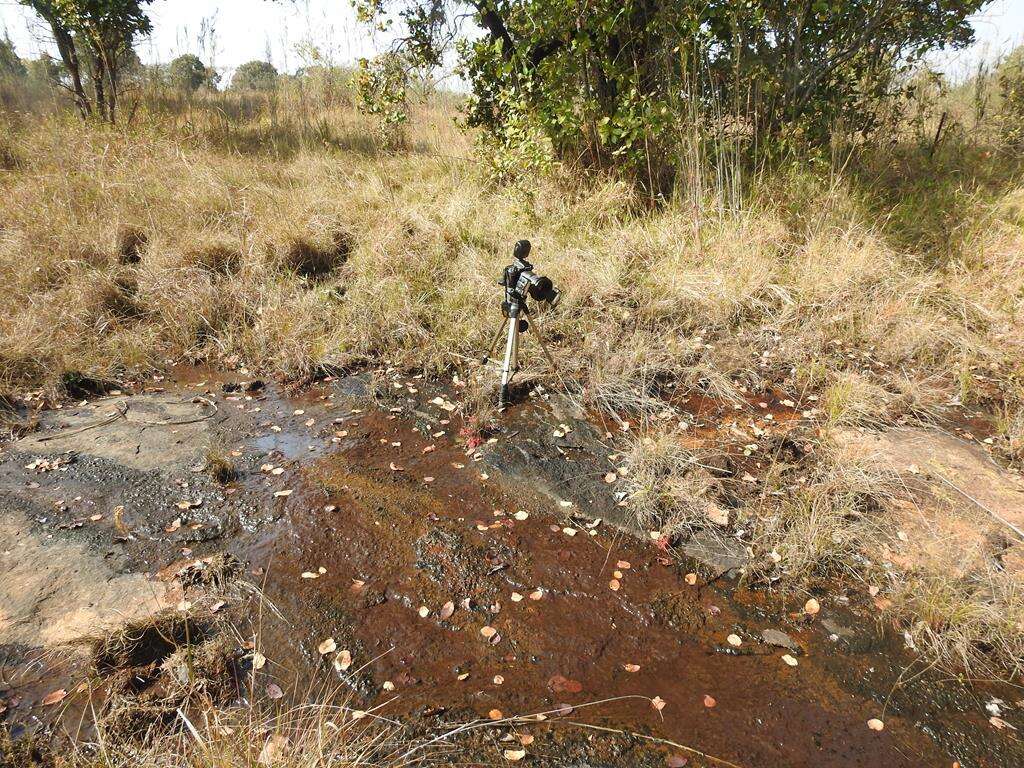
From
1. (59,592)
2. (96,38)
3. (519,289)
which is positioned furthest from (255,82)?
(59,592)

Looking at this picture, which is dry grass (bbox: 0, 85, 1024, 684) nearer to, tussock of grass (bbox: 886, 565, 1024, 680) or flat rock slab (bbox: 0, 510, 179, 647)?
tussock of grass (bbox: 886, 565, 1024, 680)

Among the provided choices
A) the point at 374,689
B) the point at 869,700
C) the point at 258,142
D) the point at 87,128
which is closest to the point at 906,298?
the point at 869,700

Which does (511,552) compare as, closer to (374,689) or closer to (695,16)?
(374,689)

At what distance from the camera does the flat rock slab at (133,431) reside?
11.0ft

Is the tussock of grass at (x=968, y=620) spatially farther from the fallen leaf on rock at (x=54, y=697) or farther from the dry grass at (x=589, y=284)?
the fallen leaf on rock at (x=54, y=697)

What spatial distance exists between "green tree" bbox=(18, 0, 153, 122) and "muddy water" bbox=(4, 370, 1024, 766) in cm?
661

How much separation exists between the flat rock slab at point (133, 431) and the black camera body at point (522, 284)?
2109 millimetres

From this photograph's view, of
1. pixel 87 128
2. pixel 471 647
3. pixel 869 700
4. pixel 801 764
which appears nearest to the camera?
pixel 801 764

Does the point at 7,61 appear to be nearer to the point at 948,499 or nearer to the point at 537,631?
the point at 537,631

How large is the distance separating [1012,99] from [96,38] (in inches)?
409

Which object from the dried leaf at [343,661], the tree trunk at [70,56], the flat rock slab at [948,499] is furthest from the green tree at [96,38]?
the flat rock slab at [948,499]

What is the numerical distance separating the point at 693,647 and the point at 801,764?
1.73 ft

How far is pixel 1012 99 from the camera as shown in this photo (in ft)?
19.7

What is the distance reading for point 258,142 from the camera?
768 cm
